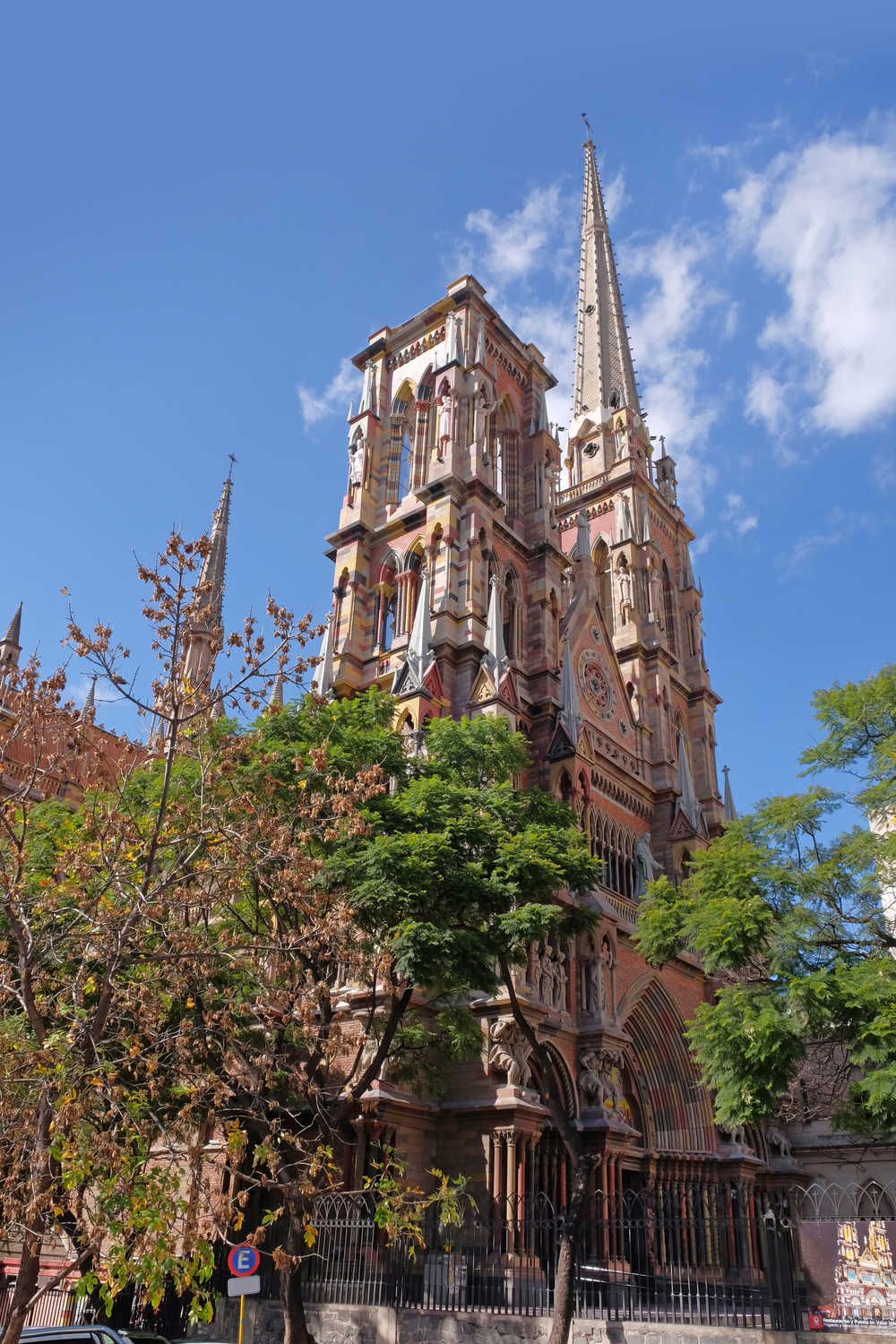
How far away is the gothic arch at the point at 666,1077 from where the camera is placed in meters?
28.2

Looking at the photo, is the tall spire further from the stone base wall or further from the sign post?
the sign post

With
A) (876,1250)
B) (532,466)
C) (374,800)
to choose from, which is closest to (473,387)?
(532,466)

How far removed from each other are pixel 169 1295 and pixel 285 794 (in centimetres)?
899

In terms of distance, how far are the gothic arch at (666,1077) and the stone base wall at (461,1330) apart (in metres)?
13.7

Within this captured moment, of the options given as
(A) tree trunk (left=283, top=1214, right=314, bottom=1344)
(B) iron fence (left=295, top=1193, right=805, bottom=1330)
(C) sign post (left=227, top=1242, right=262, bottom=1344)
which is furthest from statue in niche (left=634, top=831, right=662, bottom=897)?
(C) sign post (left=227, top=1242, right=262, bottom=1344)

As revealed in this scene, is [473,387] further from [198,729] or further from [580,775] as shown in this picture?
[198,729]

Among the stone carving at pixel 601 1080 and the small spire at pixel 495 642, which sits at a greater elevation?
the small spire at pixel 495 642

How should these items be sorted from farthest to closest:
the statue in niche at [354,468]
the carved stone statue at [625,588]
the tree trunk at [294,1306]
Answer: the carved stone statue at [625,588], the statue in niche at [354,468], the tree trunk at [294,1306]

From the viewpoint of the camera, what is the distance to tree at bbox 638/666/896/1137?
575 inches

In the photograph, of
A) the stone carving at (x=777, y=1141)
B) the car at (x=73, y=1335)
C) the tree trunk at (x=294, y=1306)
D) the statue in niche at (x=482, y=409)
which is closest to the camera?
the car at (x=73, y=1335)

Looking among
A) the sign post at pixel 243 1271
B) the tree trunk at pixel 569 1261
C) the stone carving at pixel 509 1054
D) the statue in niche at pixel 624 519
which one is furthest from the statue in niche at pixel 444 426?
the sign post at pixel 243 1271

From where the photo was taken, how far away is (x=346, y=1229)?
16.8m

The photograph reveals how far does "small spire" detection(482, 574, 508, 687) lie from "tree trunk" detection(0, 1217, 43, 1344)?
765 inches

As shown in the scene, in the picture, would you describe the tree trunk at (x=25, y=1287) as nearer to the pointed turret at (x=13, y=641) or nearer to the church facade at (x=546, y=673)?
the church facade at (x=546, y=673)
